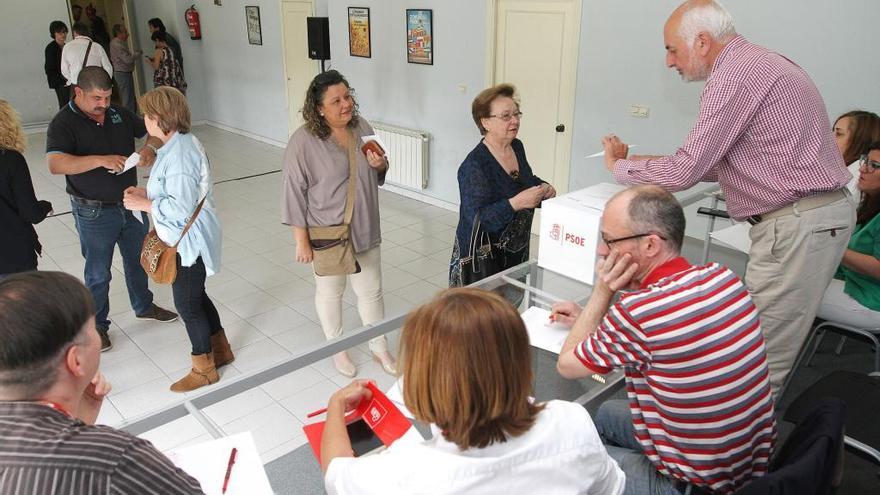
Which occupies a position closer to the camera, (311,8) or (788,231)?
(788,231)

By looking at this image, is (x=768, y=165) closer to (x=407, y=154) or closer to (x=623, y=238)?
(x=623, y=238)

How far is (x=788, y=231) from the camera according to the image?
2.19 m

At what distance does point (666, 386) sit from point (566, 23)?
4217 millimetres

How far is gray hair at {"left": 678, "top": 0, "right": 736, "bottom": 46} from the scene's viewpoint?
2164 millimetres

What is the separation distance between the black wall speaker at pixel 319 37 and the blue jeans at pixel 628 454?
638 cm

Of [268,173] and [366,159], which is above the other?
[366,159]

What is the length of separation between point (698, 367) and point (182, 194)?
255 cm

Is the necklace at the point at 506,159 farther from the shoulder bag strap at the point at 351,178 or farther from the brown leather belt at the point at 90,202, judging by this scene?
the brown leather belt at the point at 90,202

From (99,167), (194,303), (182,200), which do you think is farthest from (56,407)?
(99,167)

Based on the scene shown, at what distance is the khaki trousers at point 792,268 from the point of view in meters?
2.17

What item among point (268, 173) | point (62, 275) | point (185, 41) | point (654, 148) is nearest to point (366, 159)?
point (62, 275)

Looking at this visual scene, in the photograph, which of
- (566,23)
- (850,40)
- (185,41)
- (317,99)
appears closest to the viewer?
(317,99)

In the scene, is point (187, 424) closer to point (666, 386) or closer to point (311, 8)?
point (666, 386)

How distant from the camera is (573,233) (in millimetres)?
2285
